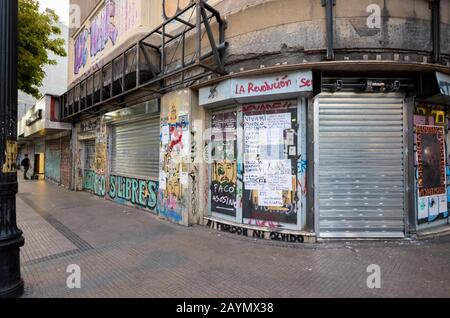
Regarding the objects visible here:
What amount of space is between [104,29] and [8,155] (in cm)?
996

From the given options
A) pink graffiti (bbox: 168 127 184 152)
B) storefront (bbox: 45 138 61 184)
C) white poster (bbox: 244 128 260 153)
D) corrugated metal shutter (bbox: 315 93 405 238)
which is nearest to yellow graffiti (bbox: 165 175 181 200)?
pink graffiti (bbox: 168 127 184 152)

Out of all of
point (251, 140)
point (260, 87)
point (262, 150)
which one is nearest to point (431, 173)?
point (262, 150)

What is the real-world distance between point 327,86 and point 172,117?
407 cm

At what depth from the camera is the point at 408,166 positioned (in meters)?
5.56

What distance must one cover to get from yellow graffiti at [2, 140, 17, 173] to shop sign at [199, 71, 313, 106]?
12.9 feet

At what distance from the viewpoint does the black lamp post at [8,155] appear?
3189 mm

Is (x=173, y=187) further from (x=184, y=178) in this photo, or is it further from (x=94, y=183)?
(x=94, y=183)

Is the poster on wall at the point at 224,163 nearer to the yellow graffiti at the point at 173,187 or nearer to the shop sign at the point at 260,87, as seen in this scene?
the shop sign at the point at 260,87

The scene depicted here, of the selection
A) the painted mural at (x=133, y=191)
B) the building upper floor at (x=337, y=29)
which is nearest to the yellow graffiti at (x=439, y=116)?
the building upper floor at (x=337, y=29)

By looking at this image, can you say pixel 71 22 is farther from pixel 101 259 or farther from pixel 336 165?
pixel 336 165

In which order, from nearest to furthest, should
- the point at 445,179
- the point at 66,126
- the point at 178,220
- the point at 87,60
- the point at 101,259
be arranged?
the point at 101,259 < the point at 445,179 < the point at 178,220 < the point at 87,60 < the point at 66,126

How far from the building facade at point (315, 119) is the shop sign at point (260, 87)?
0.9 inches

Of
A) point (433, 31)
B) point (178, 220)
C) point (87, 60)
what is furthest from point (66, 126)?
point (433, 31)

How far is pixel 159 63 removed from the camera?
314 inches
